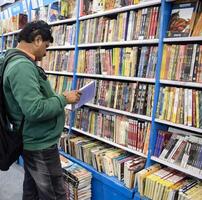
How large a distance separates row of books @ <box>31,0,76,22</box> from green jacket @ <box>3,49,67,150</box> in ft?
4.59

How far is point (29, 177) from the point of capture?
2016 millimetres

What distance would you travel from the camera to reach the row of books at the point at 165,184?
1.76 metres

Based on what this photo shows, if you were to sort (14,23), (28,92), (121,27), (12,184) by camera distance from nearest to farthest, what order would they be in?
(28,92), (121,27), (12,184), (14,23)

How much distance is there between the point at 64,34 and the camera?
2.91 m

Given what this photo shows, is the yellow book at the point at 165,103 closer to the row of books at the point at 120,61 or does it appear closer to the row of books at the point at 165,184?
the row of books at the point at 120,61

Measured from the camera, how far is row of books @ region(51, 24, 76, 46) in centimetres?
279

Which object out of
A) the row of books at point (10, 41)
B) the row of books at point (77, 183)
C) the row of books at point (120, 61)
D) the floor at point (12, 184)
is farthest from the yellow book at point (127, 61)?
the row of books at point (10, 41)

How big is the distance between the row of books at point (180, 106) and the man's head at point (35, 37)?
828 millimetres

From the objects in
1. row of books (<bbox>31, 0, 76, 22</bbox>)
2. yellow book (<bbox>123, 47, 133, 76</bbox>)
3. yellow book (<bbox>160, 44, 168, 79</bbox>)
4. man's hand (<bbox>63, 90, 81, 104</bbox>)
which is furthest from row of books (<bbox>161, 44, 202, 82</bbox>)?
row of books (<bbox>31, 0, 76, 22</bbox>)

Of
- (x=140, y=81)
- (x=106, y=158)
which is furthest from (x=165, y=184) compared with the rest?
(x=140, y=81)

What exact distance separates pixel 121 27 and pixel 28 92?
1061mm

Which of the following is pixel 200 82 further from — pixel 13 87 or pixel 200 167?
pixel 13 87

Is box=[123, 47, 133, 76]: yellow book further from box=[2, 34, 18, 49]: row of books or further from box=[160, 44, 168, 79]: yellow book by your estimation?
box=[2, 34, 18, 49]: row of books

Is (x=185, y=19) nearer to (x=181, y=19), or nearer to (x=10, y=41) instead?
(x=181, y=19)
